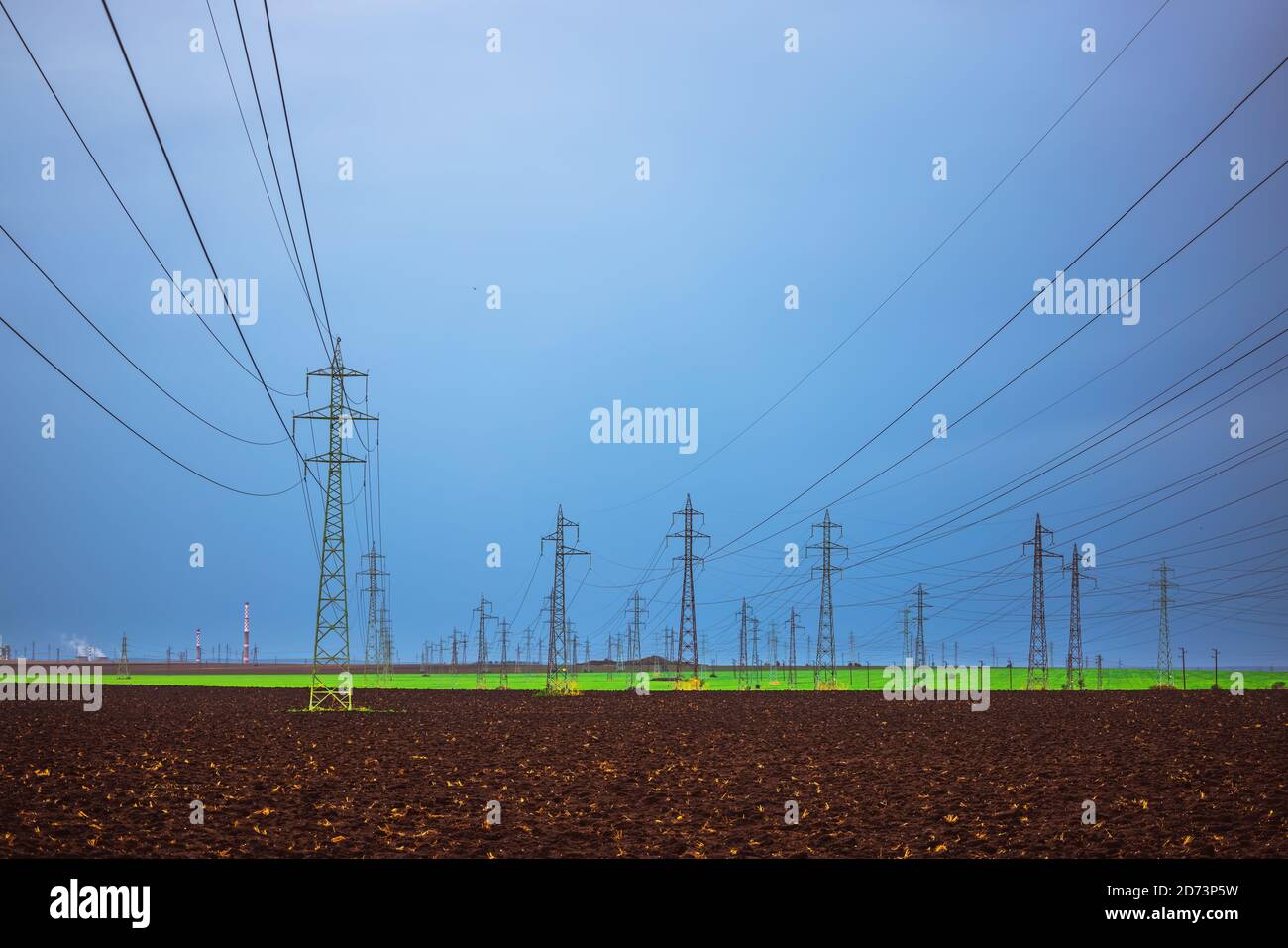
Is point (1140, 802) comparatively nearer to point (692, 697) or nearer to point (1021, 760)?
point (1021, 760)

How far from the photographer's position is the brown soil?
20.6 m

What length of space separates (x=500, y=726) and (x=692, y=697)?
38280 millimetres

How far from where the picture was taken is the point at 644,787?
29.5 m

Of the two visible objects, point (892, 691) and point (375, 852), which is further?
point (892, 691)

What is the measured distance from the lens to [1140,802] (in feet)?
86.1

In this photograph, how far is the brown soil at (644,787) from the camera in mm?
20609
